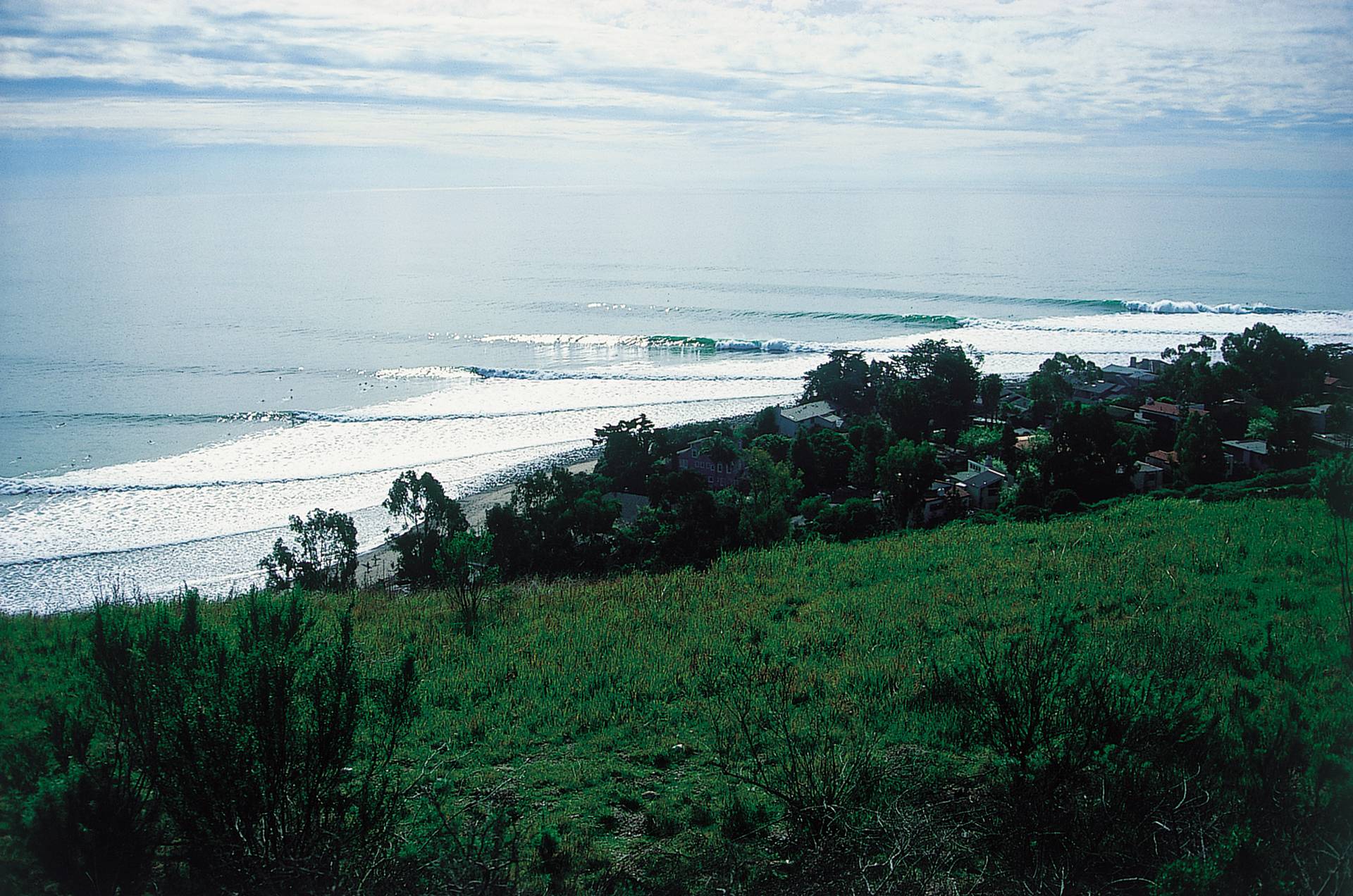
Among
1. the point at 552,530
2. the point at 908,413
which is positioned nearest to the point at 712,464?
the point at 552,530

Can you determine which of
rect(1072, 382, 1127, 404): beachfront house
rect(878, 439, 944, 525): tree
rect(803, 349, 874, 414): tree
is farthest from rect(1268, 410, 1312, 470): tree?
rect(803, 349, 874, 414): tree

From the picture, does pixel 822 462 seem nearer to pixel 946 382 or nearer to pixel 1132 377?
pixel 946 382

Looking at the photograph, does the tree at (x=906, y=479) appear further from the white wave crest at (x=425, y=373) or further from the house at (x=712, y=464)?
the white wave crest at (x=425, y=373)

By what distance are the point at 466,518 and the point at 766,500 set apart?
6.09m

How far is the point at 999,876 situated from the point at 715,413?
2677cm

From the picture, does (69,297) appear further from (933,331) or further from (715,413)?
(933,331)

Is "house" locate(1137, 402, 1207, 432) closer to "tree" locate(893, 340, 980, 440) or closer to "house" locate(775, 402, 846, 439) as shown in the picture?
"tree" locate(893, 340, 980, 440)

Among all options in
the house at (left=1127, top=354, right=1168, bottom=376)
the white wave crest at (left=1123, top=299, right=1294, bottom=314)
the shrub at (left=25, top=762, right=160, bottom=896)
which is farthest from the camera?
the white wave crest at (left=1123, top=299, right=1294, bottom=314)

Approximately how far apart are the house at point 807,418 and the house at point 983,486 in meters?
4.98

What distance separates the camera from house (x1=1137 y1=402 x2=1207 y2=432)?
25469mm

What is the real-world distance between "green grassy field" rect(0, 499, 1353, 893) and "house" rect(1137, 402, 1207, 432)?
54.7 ft

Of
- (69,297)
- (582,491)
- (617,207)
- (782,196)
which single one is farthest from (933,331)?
(782,196)

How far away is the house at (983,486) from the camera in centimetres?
2106

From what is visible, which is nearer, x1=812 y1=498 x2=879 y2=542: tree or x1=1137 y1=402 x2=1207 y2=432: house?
x1=812 y1=498 x2=879 y2=542: tree
